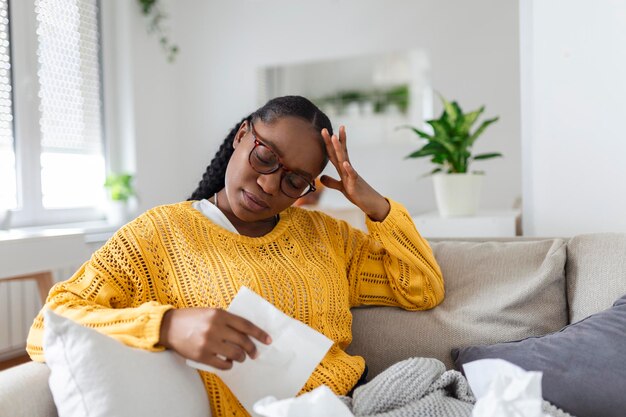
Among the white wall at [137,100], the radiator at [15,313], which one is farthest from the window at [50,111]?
the radiator at [15,313]

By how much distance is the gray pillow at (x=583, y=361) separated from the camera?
3.57 ft

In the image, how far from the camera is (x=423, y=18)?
3967 mm

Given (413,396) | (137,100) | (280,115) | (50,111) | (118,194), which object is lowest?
(413,396)

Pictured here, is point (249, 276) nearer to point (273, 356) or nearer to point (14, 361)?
point (273, 356)

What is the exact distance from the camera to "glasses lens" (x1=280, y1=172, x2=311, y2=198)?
122cm

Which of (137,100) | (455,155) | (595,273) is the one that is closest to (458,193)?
(455,155)

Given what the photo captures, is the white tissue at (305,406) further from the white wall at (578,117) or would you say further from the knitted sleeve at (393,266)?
the white wall at (578,117)

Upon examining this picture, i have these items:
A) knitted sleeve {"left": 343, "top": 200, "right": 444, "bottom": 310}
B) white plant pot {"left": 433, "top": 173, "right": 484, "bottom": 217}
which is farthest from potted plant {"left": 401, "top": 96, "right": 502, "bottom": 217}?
knitted sleeve {"left": 343, "top": 200, "right": 444, "bottom": 310}

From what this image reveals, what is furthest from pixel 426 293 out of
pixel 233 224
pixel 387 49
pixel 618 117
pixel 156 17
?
pixel 156 17

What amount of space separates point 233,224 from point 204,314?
400mm

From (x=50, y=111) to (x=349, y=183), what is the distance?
8.79ft

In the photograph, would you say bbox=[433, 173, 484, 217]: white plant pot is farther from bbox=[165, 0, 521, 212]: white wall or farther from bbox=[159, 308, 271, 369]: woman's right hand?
bbox=[165, 0, 521, 212]: white wall

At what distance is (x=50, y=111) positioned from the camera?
11.3ft

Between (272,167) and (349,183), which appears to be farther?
(349,183)
